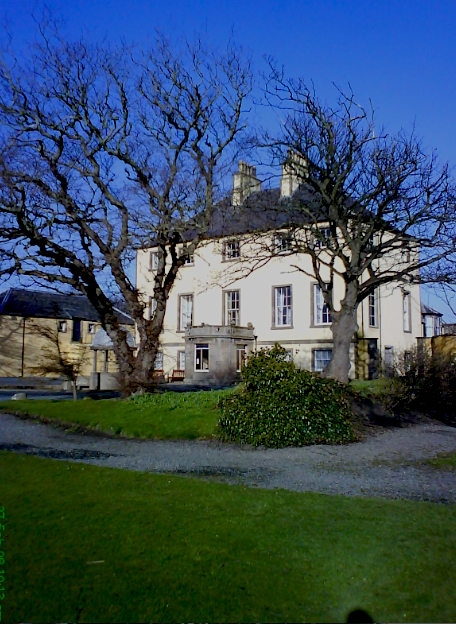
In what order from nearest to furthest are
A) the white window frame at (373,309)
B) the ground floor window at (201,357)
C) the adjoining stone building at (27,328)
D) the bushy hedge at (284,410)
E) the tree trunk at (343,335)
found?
the bushy hedge at (284,410) → the tree trunk at (343,335) → the white window frame at (373,309) → the ground floor window at (201,357) → the adjoining stone building at (27,328)

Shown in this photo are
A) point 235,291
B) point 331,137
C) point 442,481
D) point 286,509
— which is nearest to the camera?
point 286,509

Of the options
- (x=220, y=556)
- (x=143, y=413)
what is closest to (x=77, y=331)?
(x=143, y=413)

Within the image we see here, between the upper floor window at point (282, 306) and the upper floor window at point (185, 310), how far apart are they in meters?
7.20

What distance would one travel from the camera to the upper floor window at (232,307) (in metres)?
41.0

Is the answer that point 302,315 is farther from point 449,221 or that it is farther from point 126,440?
point 126,440

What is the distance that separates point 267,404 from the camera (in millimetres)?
13000

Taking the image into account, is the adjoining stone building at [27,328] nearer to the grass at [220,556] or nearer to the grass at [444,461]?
the grass at [444,461]

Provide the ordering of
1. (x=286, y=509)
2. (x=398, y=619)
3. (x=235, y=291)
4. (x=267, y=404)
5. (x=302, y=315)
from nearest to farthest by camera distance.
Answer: (x=398, y=619), (x=286, y=509), (x=267, y=404), (x=302, y=315), (x=235, y=291)

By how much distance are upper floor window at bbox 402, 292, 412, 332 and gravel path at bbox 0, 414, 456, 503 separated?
26.8 metres

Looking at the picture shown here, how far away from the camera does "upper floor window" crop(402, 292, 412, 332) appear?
4087cm

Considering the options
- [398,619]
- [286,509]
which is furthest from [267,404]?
[398,619]

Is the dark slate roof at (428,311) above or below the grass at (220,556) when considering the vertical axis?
above

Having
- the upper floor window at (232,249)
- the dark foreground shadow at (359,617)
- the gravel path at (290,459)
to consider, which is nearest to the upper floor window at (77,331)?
the upper floor window at (232,249)

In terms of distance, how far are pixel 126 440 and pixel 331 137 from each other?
12100mm
